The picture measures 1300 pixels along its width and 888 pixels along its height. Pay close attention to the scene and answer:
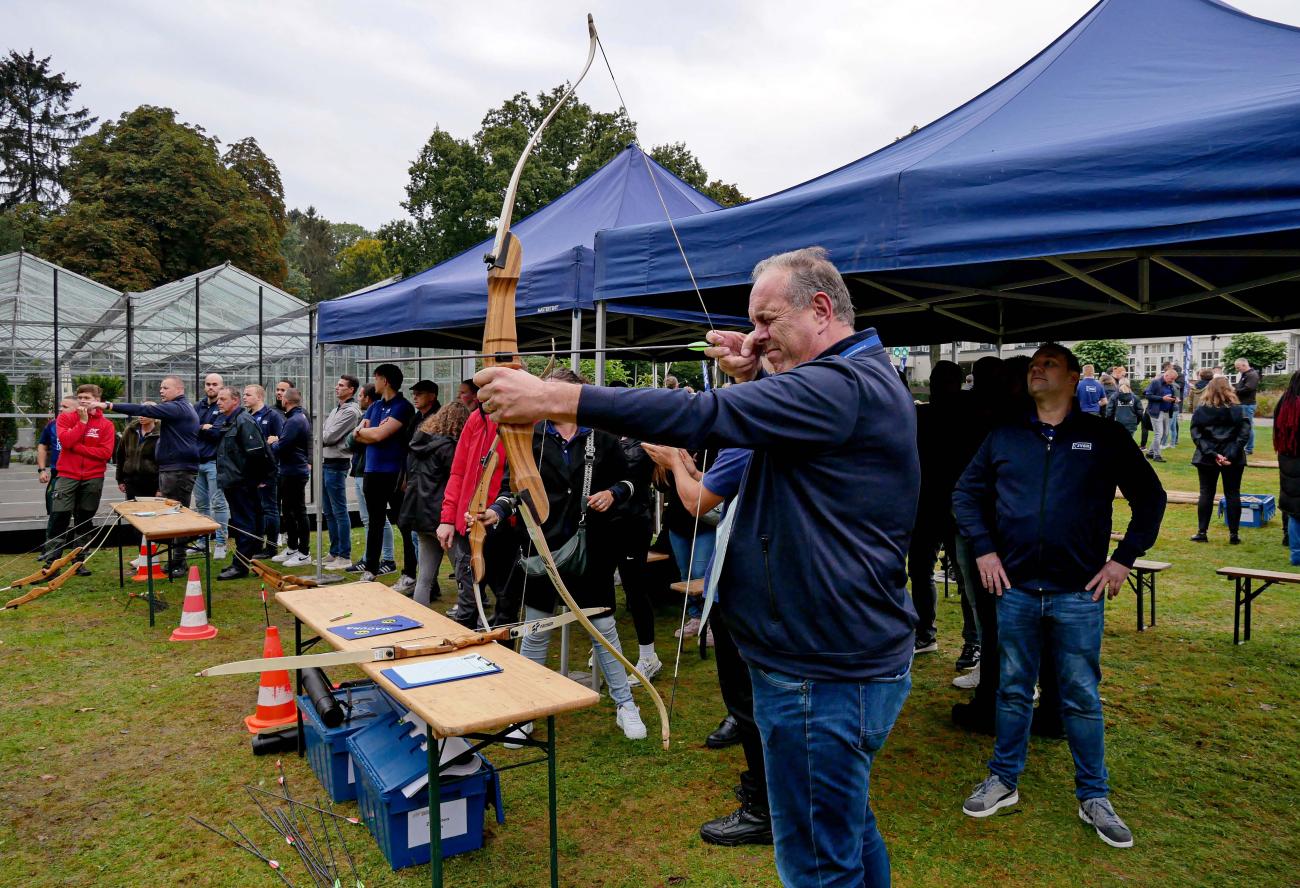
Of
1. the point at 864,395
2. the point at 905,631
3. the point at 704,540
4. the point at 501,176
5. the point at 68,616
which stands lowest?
the point at 68,616

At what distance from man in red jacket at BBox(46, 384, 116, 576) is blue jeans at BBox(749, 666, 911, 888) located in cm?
718

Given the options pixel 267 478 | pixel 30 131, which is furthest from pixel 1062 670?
pixel 30 131

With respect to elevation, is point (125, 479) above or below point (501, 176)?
below

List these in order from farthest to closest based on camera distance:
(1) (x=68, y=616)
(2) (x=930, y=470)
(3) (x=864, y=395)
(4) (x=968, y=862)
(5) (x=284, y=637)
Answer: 1. (1) (x=68, y=616)
2. (5) (x=284, y=637)
3. (2) (x=930, y=470)
4. (4) (x=968, y=862)
5. (3) (x=864, y=395)

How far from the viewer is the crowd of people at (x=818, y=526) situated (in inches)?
59.4

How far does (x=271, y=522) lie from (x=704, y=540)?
16.7 feet

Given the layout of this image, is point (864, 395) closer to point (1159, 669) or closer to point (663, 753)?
point (663, 753)

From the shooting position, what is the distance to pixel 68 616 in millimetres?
5855

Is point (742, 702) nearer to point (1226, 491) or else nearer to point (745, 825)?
point (745, 825)

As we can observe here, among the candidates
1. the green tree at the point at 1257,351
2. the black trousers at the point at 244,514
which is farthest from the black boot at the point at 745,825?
the green tree at the point at 1257,351

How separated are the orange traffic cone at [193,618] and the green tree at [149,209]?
77.3 ft

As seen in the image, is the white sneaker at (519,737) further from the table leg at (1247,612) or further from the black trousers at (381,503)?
the table leg at (1247,612)

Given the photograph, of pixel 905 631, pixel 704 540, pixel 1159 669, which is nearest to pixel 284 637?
pixel 704 540

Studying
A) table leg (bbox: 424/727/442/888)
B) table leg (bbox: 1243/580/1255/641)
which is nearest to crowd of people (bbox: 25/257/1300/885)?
table leg (bbox: 424/727/442/888)
